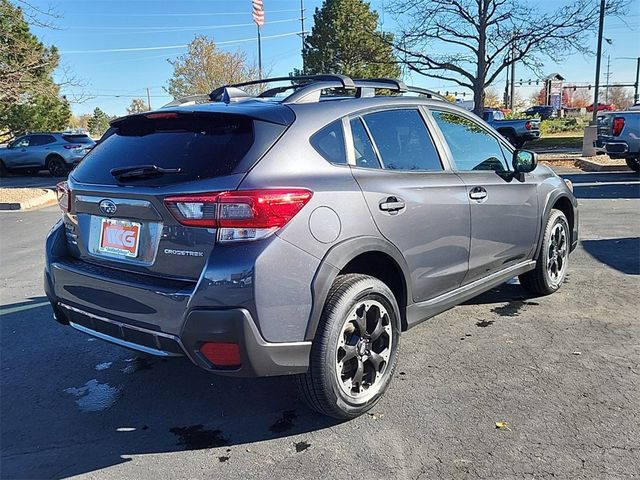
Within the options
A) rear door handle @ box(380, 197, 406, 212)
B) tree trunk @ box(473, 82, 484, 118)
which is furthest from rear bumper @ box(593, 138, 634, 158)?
rear door handle @ box(380, 197, 406, 212)

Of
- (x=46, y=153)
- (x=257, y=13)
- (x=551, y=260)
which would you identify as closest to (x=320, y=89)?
(x=551, y=260)

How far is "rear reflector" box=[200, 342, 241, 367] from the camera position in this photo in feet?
8.43

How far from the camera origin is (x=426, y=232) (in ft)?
11.2

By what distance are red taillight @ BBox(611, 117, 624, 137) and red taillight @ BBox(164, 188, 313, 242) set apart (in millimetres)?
13017

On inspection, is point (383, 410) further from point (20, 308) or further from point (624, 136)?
point (624, 136)

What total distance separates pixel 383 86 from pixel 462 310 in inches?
82.2

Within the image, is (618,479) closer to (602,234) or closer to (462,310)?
(462,310)

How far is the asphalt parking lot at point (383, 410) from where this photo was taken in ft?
8.79

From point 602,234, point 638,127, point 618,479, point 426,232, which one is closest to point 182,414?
point 426,232

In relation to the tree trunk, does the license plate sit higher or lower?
lower

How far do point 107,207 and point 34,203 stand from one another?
35.7 ft

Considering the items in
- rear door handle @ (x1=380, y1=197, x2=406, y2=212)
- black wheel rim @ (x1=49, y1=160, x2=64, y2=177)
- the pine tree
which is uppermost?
the pine tree

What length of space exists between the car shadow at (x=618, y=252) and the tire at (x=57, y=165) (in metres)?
18.4

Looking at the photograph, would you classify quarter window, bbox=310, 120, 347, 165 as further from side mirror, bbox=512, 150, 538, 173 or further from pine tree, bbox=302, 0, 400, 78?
pine tree, bbox=302, 0, 400, 78
